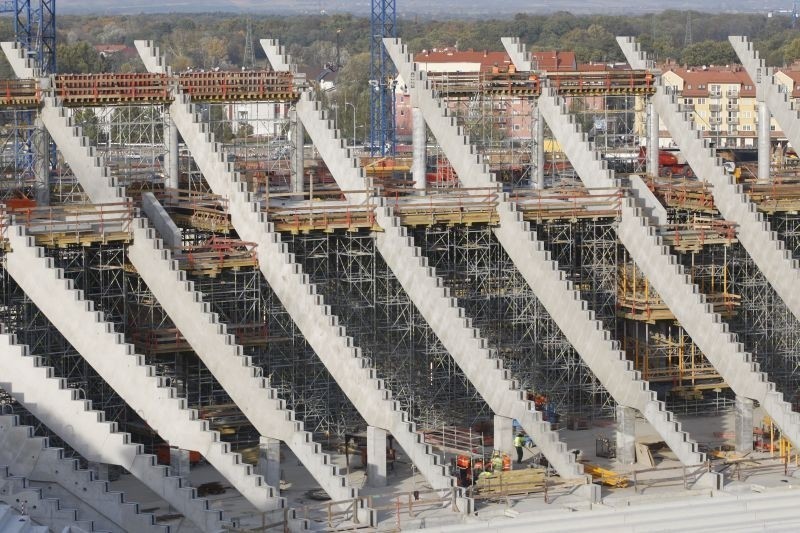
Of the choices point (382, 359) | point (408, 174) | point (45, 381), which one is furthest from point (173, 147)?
point (408, 174)

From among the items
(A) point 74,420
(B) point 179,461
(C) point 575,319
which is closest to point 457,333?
(C) point 575,319

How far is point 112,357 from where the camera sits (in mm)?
49281

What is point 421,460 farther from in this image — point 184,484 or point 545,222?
point 545,222

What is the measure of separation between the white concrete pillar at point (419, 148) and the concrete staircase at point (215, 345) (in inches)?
414

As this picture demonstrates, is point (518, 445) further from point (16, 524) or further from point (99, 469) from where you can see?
point (16, 524)

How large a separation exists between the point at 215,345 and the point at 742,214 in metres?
16.4

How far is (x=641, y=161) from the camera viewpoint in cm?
6906

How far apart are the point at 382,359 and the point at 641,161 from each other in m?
15.7

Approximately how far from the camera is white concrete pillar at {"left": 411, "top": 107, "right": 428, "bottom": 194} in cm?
5996

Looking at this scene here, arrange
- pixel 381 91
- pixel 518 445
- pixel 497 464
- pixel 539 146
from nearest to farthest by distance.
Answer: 1. pixel 497 464
2. pixel 518 445
3. pixel 539 146
4. pixel 381 91

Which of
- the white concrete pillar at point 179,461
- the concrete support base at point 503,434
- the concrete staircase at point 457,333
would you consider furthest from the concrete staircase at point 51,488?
the concrete support base at point 503,434

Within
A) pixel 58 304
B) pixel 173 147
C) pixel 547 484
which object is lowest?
pixel 547 484

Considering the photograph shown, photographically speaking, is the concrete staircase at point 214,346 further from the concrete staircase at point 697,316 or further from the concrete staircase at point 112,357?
the concrete staircase at point 697,316

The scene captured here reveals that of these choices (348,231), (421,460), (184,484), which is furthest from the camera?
(348,231)
